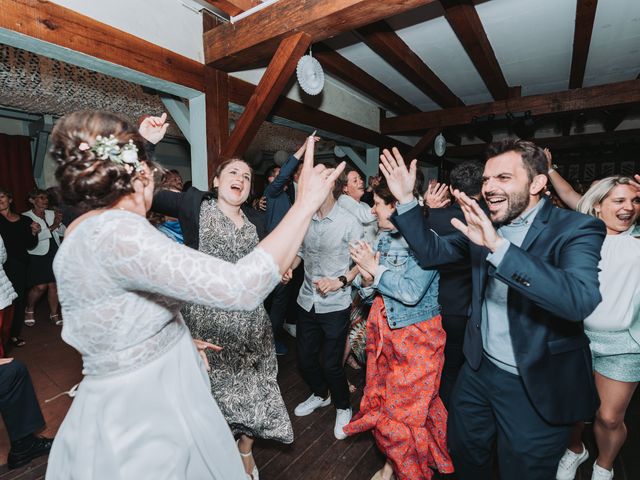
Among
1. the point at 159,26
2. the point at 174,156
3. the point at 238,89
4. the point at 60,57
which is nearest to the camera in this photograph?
the point at 60,57

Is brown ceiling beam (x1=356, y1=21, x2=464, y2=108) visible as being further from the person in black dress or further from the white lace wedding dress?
the person in black dress

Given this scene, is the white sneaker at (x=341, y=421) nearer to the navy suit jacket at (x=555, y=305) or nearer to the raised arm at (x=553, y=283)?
the navy suit jacket at (x=555, y=305)

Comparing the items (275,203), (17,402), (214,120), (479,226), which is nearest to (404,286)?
(479,226)

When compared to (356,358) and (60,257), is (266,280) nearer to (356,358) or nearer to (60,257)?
(60,257)

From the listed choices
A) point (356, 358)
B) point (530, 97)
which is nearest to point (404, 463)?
point (356, 358)

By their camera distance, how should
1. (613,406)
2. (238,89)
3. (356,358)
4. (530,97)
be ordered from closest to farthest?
(613,406) < (356,358) < (238,89) < (530,97)

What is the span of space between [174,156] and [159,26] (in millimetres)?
6668

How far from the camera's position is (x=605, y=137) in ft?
25.2

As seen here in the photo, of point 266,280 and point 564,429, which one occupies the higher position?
point 266,280

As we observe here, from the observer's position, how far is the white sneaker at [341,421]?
227cm

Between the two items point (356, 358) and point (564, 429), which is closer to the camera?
point (564, 429)

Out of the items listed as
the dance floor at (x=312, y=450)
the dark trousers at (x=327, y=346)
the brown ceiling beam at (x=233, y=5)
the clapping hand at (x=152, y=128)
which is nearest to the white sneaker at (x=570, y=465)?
Answer: the dance floor at (x=312, y=450)

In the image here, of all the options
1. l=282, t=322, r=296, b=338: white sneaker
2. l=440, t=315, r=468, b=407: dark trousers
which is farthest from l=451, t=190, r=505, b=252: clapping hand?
l=282, t=322, r=296, b=338: white sneaker

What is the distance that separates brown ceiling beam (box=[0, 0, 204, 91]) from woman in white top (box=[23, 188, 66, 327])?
2963 millimetres
